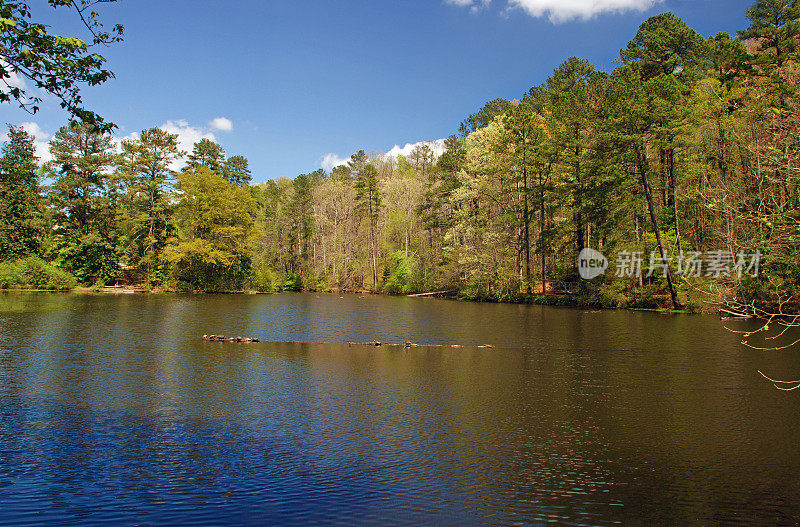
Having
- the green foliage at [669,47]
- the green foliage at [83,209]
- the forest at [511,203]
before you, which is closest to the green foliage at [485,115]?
the forest at [511,203]

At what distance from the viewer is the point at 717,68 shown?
132 ft

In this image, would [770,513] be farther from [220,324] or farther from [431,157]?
[431,157]

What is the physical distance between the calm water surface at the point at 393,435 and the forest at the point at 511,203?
10629mm

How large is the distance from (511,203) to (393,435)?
3903 cm

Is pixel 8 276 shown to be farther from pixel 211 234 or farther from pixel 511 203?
pixel 511 203

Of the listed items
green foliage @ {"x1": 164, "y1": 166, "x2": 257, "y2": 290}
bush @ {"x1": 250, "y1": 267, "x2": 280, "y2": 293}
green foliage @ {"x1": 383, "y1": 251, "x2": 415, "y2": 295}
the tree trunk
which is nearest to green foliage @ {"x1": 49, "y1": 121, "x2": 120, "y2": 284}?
green foliage @ {"x1": 164, "y1": 166, "x2": 257, "y2": 290}

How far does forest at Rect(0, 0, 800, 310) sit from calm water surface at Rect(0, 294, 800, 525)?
10629 millimetres

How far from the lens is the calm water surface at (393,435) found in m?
6.14

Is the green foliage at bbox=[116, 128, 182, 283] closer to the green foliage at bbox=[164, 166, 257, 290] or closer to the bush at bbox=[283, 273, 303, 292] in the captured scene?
the green foliage at bbox=[164, 166, 257, 290]

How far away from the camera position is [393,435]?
8.74 meters

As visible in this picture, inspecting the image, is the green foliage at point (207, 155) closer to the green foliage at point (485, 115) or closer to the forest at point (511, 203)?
the forest at point (511, 203)

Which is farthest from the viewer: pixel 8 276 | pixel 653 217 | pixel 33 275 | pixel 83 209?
pixel 83 209

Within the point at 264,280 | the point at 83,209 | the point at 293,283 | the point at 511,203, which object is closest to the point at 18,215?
the point at 83,209

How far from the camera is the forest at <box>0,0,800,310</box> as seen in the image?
1211 inches
